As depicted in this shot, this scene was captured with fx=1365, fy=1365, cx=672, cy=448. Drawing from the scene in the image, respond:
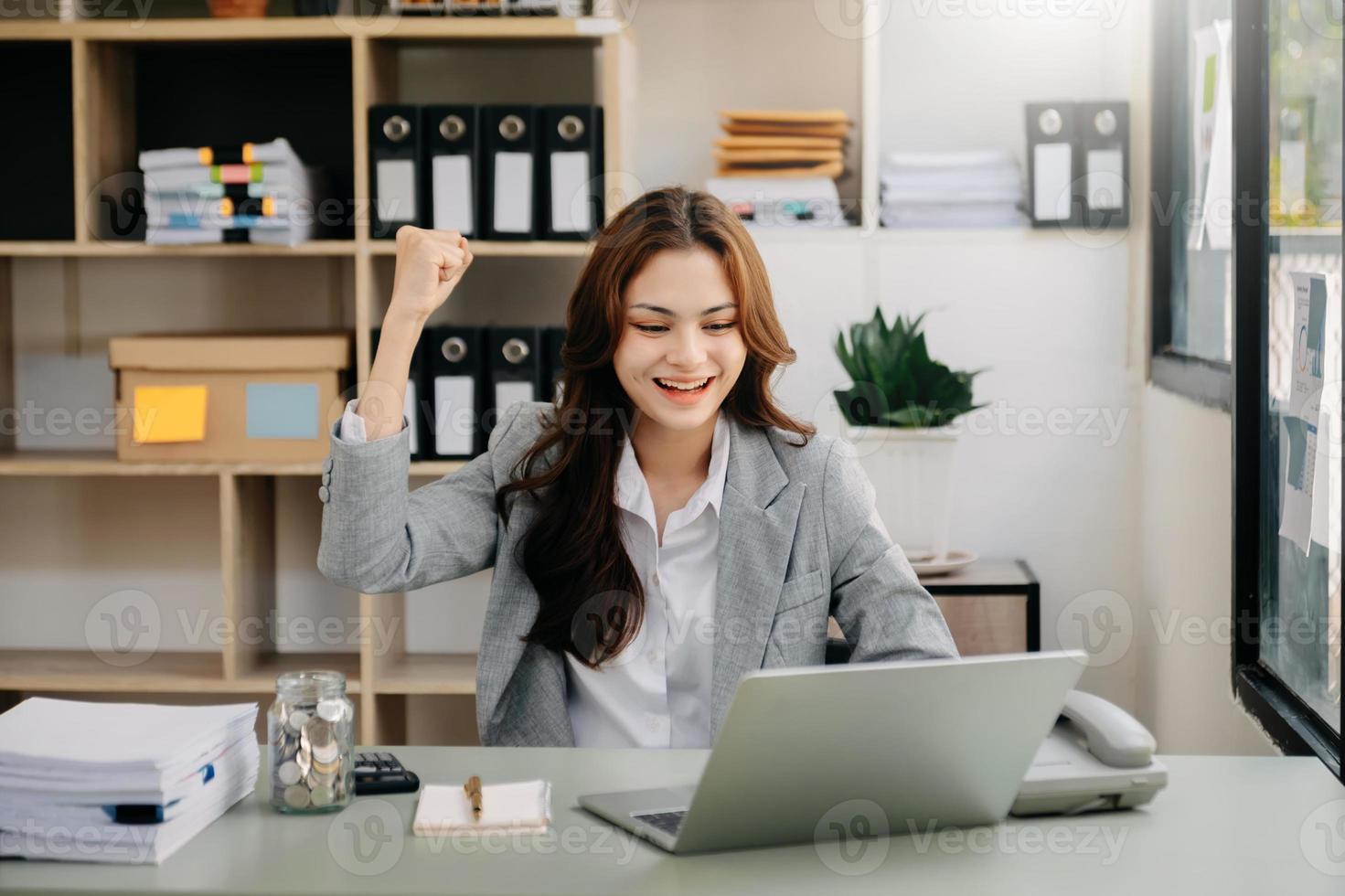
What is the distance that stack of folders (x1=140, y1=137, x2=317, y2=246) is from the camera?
277 cm

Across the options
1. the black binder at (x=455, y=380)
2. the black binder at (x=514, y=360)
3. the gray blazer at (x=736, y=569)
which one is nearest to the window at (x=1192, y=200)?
the gray blazer at (x=736, y=569)

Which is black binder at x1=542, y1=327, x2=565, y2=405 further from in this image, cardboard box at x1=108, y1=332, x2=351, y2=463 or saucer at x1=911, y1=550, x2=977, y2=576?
saucer at x1=911, y1=550, x2=977, y2=576

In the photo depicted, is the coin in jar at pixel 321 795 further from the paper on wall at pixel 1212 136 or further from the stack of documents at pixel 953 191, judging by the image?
the stack of documents at pixel 953 191

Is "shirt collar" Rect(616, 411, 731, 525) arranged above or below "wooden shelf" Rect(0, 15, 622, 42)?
below

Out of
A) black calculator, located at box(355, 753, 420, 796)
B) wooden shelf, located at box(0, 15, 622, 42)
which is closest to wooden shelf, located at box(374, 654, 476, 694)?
wooden shelf, located at box(0, 15, 622, 42)

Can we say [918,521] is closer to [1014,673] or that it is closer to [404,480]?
[404,480]

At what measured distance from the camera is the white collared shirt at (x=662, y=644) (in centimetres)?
169

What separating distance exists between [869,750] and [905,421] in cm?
164

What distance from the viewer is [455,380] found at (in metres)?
2.84

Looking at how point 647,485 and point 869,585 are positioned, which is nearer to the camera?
point 869,585

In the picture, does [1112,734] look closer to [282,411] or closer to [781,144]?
[781,144]

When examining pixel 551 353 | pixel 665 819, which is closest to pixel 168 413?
pixel 551 353

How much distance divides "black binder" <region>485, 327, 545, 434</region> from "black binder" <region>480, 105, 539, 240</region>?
8.6 inches

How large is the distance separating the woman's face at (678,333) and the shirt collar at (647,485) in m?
0.10
